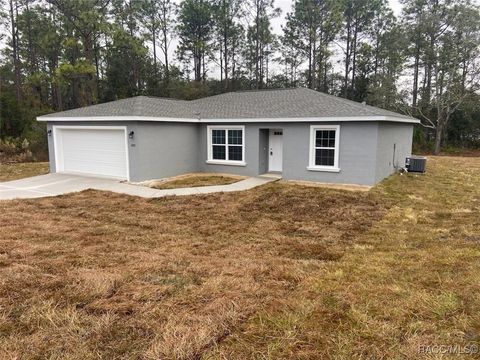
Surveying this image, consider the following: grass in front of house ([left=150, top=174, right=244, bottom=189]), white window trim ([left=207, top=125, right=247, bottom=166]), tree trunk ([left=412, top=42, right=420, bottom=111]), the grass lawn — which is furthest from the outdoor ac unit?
tree trunk ([left=412, top=42, right=420, bottom=111])

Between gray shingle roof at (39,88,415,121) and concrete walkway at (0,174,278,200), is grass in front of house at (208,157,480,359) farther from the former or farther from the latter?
gray shingle roof at (39,88,415,121)

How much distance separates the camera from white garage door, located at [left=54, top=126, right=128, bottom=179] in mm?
12961

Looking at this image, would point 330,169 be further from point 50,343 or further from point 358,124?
point 50,343

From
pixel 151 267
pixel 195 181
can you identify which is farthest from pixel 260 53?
pixel 151 267

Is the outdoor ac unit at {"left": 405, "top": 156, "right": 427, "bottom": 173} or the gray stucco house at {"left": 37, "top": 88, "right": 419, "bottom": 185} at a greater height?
the gray stucco house at {"left": 37, "top": 88, "right": 419, "bottom": 185}

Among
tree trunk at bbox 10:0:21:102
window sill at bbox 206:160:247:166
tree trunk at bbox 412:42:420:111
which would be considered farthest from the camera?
tree trunk at bbox 10:0:21:102

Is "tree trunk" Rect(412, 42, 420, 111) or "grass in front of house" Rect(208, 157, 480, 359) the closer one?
"grass in front of house" Rect(208, 157, 480, 359)

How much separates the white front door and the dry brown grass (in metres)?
4.77

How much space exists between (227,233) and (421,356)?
4539 millimetres

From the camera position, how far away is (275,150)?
14133mm

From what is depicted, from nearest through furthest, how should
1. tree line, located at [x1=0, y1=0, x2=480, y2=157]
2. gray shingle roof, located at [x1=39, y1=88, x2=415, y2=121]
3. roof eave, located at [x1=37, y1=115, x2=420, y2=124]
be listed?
roof eave, located at [x1=37, y1=115, x2=420, y2=124] < gray shingle roof, located at [x1=39, y1=88, x2=415, y2=121] < tree line, located at [x1=0, y1=0, x2=480, y2=157]

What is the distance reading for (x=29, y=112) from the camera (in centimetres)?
2611

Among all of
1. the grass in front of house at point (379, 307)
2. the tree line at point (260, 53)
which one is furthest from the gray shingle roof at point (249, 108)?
the tree line at point (260, 53)

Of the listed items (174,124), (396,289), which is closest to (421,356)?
(396,289)
